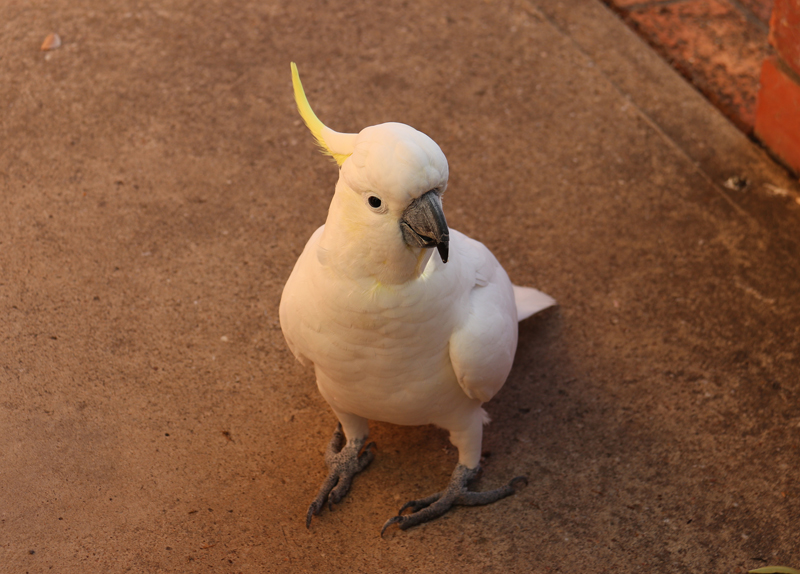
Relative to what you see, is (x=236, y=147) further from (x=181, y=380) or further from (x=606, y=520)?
(x=606, y=520)

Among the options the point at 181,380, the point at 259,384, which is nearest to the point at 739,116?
the point at 259,384

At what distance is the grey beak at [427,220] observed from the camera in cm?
148

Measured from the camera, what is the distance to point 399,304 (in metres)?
1.63

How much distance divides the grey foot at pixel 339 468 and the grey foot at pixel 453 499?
178mm

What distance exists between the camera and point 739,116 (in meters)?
3.38

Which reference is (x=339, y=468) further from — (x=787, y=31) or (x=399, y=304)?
(x=787, y=31)

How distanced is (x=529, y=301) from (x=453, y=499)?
2.29ft

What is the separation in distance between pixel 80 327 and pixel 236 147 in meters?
1.03

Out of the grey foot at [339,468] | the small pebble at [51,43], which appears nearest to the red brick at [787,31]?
the grey foot at [339,468]

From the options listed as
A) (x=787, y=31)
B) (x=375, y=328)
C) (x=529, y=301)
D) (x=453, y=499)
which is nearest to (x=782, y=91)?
(x=787, y=31)

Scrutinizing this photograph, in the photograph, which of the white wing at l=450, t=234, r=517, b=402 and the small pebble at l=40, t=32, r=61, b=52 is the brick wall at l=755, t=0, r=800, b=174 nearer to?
the white wing at l=450, t=234, r=517, b=402

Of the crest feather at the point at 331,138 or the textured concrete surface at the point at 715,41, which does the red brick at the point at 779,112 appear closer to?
the textured concrete surface at the point at 715,41

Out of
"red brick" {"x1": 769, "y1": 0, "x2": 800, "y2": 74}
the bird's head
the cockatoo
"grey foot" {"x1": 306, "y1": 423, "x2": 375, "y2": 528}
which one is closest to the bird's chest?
the cockatoo

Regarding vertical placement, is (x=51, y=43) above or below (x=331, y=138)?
below
